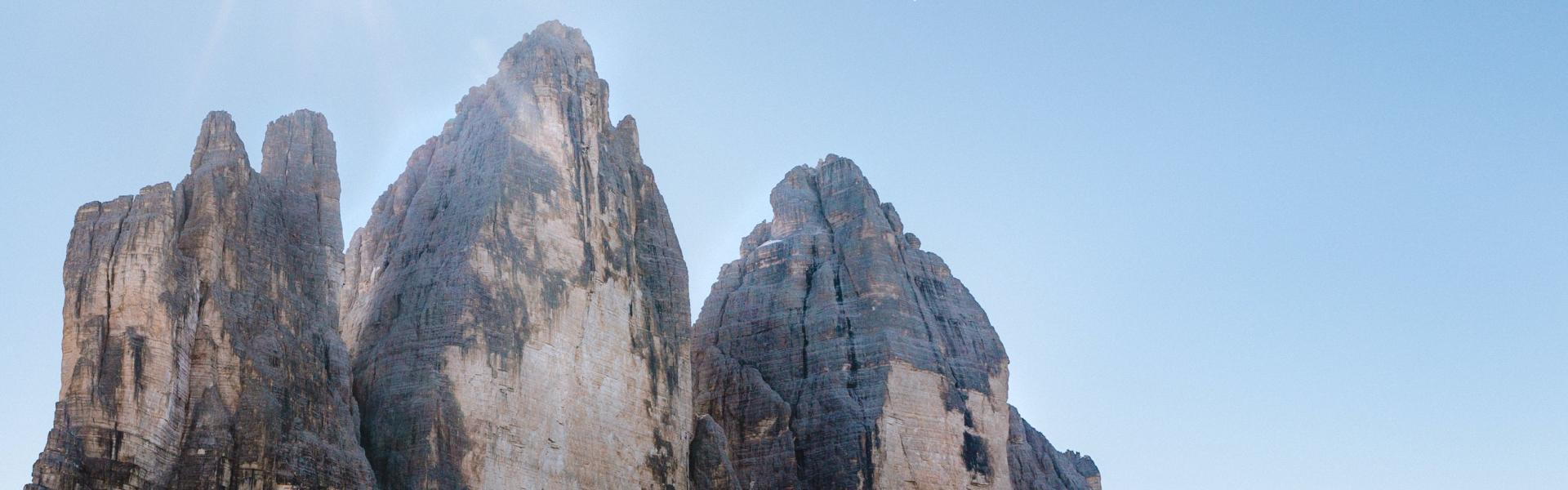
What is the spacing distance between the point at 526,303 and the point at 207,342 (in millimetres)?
14153

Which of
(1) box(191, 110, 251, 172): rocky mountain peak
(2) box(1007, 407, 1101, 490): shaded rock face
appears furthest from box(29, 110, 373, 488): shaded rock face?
(2) box(1007, 407, 1101, 490): shaded rock face

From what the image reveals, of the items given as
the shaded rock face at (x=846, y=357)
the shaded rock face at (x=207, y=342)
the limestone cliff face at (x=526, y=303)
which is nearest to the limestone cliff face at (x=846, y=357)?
the shaded rock face at (x=846, y=357)

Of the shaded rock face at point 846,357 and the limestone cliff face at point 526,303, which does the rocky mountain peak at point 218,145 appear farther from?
the shaded rock face at point 846,357

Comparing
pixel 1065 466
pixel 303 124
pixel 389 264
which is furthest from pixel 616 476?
pixel 1065 466

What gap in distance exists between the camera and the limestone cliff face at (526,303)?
58531 mm

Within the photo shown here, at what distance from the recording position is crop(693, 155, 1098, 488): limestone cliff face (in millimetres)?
79938

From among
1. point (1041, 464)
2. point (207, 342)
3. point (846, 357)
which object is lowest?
point (207, 342)

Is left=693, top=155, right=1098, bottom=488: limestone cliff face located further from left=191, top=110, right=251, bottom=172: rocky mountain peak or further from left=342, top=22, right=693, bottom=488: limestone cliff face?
left=191, top=110, right=251, bottom=172: rocky mountain peak

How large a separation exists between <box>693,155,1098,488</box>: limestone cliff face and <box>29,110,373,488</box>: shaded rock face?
26234 millimetres

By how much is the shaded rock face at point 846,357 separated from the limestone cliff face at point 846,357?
0.25ft

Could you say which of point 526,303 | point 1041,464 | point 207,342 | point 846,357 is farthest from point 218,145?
point 1041,464

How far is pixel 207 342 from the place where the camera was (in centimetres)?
5003

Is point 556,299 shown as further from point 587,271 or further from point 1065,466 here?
point 1065,466

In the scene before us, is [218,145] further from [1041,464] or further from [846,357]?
[1041,464]
